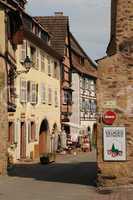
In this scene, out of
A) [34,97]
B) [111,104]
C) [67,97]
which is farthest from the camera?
[67,97]

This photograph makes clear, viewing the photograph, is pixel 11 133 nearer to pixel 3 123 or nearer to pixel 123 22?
pixel 3 123

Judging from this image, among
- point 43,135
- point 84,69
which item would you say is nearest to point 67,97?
point 43,135

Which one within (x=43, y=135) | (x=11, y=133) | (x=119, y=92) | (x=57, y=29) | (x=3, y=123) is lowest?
(x=43, y=135)

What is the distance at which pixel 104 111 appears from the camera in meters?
20.2

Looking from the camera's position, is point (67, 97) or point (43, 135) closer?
point (43, 135)

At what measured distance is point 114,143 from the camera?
2025 cm

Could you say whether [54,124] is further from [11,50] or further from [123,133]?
[123,133]

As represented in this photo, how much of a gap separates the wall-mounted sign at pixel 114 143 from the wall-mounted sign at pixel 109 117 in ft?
0.63

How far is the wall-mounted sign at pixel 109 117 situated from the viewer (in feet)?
65.9

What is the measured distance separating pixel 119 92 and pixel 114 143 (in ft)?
5.34

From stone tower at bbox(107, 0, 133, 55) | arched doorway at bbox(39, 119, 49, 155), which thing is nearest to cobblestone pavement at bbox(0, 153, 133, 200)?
stone tower at bbox(107, 0, 133, 55)

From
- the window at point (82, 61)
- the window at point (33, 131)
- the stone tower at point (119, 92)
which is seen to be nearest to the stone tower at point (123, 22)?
the stone tower at point (119, 92)

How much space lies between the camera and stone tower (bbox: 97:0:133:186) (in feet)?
65.8

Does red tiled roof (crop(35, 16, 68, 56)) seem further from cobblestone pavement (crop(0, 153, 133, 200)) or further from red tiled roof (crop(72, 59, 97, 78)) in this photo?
cobblestone pavement (crop(0, 153, 133, 200))
